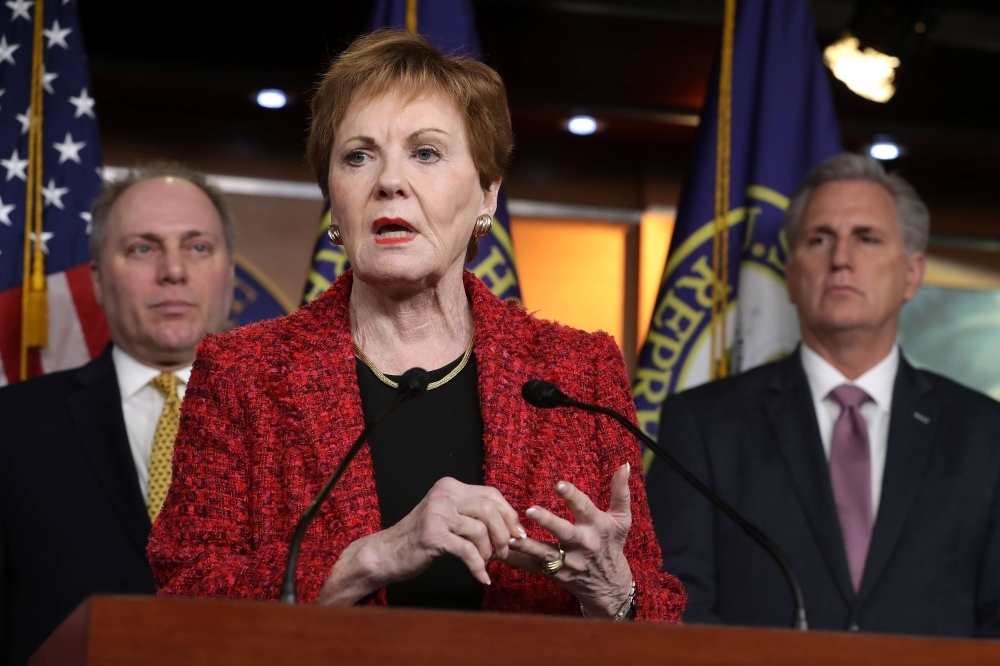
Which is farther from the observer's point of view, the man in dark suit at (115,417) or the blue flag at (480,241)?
the blue flag at (480,241)

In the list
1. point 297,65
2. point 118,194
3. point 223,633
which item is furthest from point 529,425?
point 297,65

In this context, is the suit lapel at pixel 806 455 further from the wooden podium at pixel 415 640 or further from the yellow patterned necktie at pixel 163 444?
the wooden podium at pixel 415 640

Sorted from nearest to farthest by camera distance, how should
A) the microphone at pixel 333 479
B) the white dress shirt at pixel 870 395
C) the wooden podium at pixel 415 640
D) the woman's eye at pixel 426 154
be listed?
the wooden podium at pixel 415 640, the microphone at pixel 333 479, the woman's eye at pixel 426 154, the white dress shirt at pixel 870 395

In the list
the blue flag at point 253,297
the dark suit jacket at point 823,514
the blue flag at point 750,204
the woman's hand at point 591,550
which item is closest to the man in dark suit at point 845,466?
the dark suit jacket at point 823,514

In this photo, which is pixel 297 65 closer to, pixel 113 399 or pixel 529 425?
pixel 113 399

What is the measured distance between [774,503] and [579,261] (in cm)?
177

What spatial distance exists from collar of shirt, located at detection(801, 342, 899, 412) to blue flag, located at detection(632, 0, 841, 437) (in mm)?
301

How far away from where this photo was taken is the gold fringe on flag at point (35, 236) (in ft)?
10.8

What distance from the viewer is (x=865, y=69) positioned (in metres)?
4.03

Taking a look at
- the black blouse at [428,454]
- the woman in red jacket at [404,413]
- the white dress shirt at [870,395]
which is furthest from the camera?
the white dress shirt at [870,395]

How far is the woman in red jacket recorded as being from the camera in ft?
5.58

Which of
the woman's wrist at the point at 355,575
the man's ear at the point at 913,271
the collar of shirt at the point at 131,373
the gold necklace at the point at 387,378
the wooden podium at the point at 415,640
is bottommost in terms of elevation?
the wooden podium at the point at 415,640

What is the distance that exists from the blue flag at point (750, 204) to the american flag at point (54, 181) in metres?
1.53

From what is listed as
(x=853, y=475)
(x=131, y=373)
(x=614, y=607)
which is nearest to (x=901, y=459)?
(x=853, y=475)
